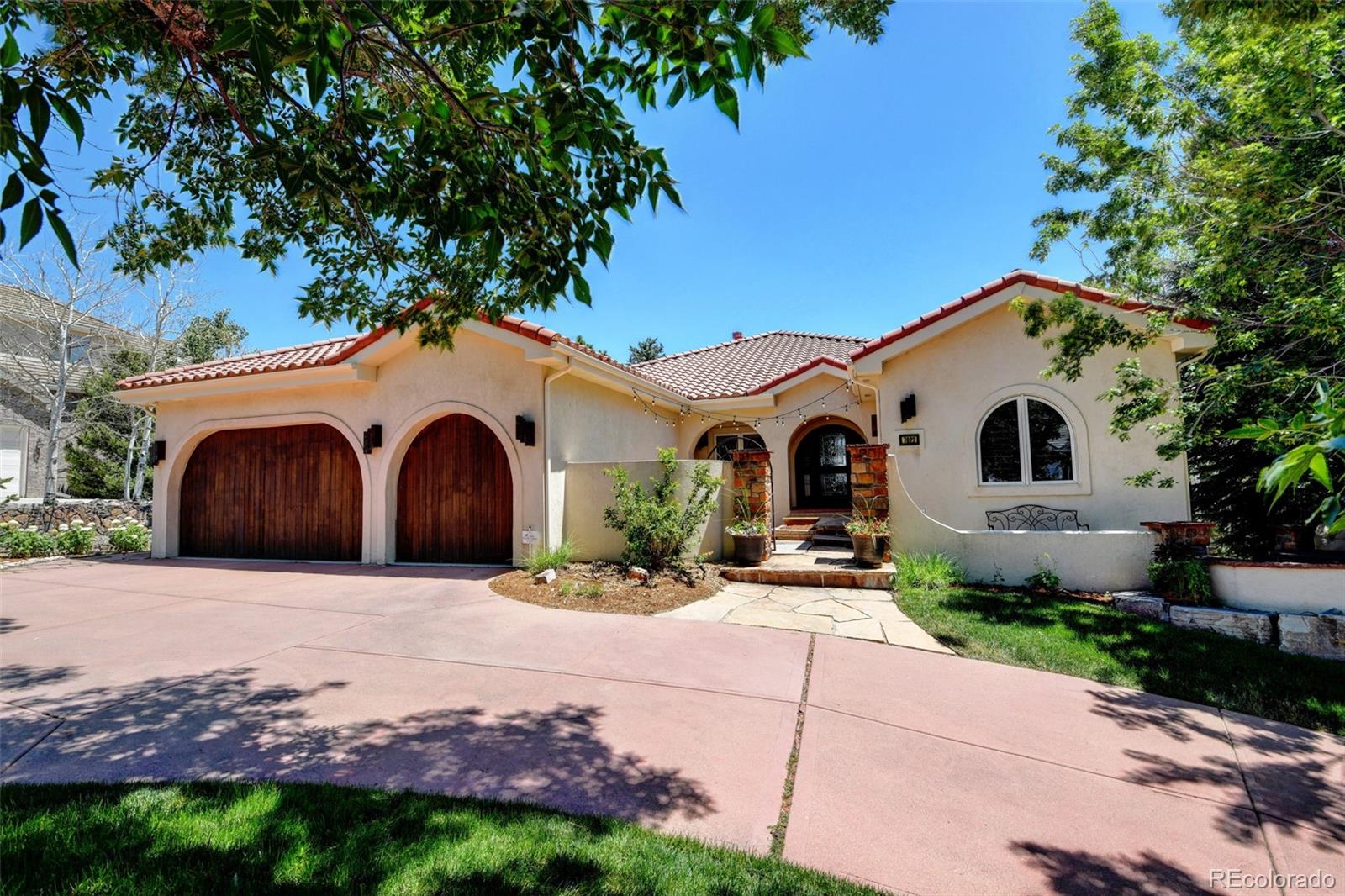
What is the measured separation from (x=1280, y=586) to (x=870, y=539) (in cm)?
440

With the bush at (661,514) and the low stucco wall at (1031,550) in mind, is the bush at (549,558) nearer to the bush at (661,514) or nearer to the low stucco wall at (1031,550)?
the bush at (661,514)

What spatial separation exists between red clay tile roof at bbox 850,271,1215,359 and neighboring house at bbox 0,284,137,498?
20.0 m

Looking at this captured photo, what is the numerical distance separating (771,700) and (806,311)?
1798 centimetres

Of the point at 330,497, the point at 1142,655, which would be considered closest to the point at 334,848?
the point at 1142,655

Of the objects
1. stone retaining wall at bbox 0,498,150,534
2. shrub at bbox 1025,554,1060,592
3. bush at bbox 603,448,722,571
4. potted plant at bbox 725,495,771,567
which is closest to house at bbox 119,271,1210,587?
shrub at bbox 1025,554,1060,592

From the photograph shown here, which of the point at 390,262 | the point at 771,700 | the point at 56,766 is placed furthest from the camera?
the point at 390,262

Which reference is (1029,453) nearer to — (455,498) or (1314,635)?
(1314,635)

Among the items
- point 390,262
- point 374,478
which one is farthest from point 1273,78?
point 374,478

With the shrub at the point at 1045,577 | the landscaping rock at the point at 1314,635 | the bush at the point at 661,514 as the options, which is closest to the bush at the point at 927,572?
the shrub at the point at 1045,577

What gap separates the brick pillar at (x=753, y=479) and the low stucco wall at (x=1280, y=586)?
5802 millimetres

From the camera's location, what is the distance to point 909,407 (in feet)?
30.8

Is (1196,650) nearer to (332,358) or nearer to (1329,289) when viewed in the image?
(1329,289)

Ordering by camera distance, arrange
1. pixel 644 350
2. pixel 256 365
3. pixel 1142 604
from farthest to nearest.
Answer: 1. pixel 644 350
2. pixel 256 365
3. pixel 1142 604

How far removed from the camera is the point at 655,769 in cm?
335
